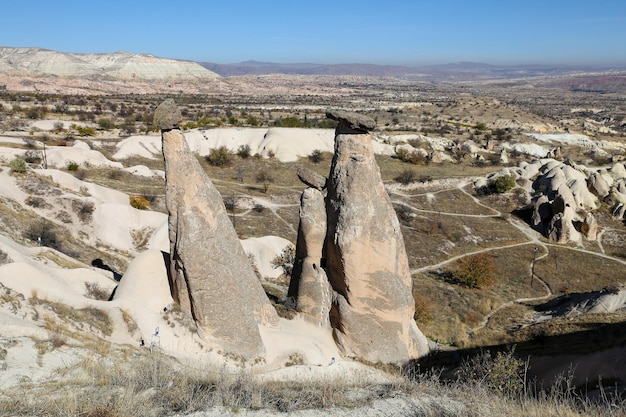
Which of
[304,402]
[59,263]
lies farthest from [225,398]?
[59,263]

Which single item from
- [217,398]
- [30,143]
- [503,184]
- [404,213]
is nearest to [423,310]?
[217,398]

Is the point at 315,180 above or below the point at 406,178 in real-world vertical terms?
above

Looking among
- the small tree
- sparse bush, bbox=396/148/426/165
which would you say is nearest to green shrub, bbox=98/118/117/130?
sparse bush, bbox=396/148/426/165

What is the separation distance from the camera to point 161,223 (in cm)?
2367

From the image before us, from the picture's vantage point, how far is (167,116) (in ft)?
29.8

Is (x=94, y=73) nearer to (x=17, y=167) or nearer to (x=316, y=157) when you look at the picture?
(x=316, y=157)

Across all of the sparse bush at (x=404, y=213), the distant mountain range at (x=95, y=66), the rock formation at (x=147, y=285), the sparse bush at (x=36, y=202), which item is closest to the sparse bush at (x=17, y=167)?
the sparse bush at (x=36, y=202)

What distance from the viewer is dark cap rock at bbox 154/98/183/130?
906 cm

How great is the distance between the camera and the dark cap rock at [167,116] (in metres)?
9.06

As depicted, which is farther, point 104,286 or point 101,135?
point 101,135

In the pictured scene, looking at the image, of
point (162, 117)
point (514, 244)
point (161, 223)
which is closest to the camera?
point (162, 117)

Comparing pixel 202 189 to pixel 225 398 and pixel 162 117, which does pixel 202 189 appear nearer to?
pixel 162 117

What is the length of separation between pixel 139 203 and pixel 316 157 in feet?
80.5

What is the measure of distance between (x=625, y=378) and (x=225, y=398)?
342 inches
